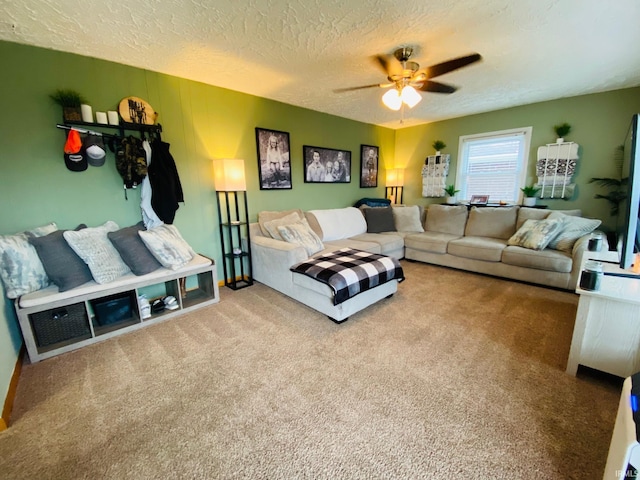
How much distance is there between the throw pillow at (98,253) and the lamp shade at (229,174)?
122 centimetres

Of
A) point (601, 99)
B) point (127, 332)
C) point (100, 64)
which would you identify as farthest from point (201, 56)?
point (601, 99)

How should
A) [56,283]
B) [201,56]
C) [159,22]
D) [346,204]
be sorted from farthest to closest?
[346,204], [201,56], [56,283], [159,22]

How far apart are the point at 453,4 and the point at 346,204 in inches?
131

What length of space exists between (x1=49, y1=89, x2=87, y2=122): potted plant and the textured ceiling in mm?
356

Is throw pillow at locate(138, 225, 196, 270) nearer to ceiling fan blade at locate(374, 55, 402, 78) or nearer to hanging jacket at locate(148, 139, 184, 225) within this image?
hanging jacket at locate(148, 139, 184, 225)

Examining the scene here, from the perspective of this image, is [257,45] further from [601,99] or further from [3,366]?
[601,99]

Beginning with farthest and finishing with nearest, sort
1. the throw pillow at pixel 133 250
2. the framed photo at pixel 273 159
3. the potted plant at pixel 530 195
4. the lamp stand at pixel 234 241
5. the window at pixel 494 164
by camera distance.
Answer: the window at pixel 494 164 → the potted plant at pixel 530 195 → the framed photo at pixel 273 159 → the lamp stand at pixel 234 241 → the throw pillow at pixel 133 250

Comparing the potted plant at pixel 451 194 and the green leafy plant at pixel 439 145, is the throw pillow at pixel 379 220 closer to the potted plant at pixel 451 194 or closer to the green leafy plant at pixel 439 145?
the potted plant at pixel 451 194

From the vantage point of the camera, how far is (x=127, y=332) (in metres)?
2.33

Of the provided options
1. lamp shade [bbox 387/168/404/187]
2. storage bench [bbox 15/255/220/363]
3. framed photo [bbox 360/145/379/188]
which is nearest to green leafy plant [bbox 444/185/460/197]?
lamp shade [bbox 387/168/404/187]

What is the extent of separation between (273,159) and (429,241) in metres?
2.63

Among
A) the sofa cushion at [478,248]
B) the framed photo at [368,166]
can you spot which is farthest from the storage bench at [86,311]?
the framed photo at [368,166]

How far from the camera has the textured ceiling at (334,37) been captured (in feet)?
5.77

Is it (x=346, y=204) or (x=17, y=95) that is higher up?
(x=17, y=95)
